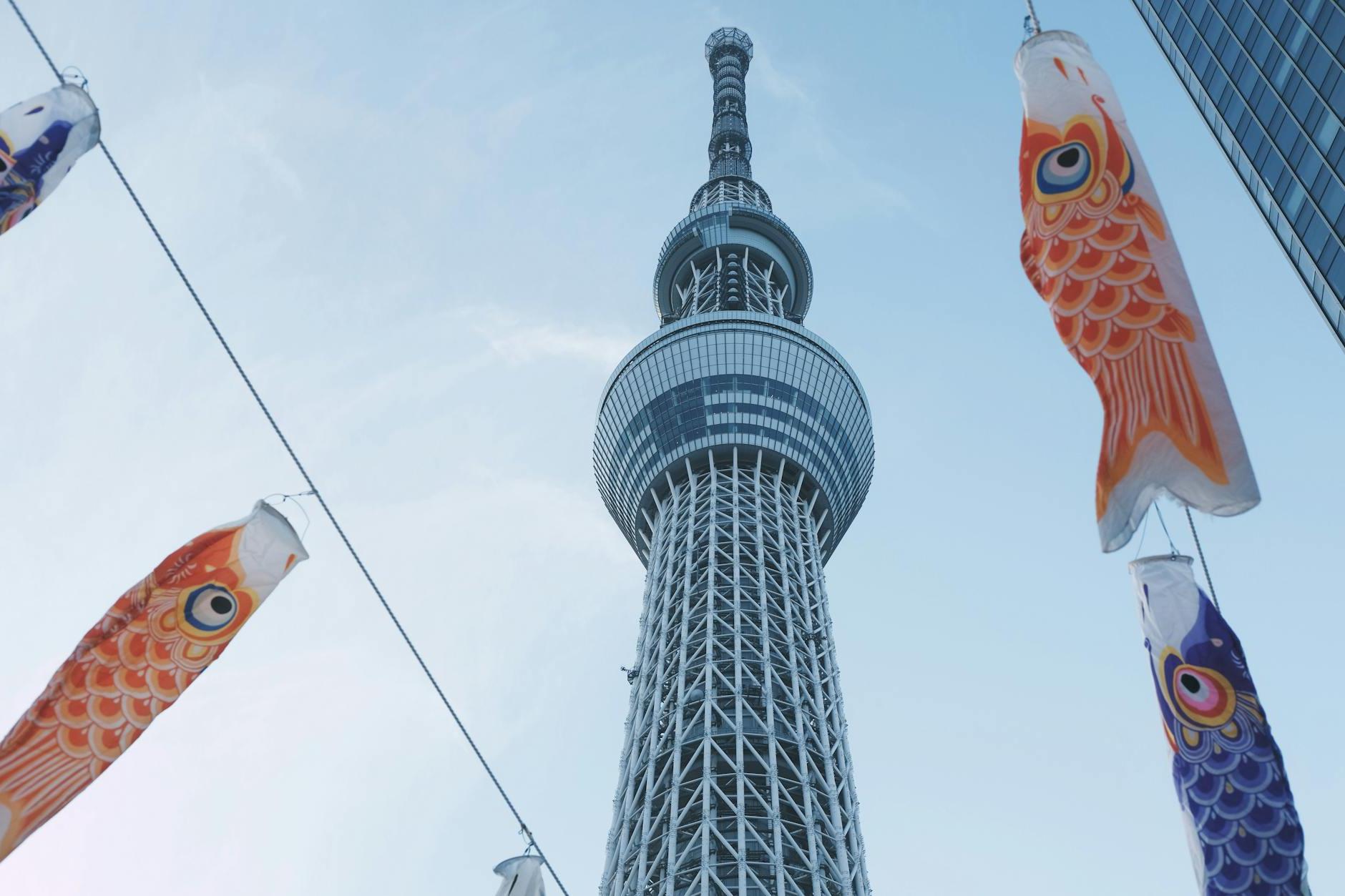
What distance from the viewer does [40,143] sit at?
19.9 metres

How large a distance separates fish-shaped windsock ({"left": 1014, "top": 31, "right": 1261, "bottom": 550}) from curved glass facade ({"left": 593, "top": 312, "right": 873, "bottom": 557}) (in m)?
67.0

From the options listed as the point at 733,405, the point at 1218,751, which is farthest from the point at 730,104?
the point at 1218,751

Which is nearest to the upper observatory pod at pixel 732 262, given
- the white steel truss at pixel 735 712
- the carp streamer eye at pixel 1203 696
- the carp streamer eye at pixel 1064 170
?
the white steel truss at pixel 735 712

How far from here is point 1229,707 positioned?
56.1 ft

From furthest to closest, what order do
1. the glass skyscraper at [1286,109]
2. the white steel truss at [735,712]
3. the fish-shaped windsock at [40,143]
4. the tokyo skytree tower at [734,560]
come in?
the tokyo skytree tower at [734,560] → the white steel truss at [735,712] → the glass skyscraper at [1286,109] → the fish-shaped windsock at [40,143]

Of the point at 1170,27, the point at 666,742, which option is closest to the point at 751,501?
the point at 666,742

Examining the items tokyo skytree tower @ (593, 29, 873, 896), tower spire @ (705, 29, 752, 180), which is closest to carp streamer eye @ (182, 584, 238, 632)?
tokyo skytree tower @ (593, 29, 873, 896)

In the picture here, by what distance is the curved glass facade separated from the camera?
284 ft

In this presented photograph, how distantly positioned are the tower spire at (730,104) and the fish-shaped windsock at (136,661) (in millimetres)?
99290

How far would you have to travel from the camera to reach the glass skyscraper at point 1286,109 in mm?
56094

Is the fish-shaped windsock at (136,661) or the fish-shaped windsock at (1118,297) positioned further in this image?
the fish-shaped windsock at (136,661)

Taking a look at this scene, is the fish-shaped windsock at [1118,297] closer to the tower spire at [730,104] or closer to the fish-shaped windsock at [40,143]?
the fish-shaped windsock at [40,143]

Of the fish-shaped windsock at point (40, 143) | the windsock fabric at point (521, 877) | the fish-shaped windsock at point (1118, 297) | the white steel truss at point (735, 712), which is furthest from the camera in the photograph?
the white steel truss at point (735, 712)

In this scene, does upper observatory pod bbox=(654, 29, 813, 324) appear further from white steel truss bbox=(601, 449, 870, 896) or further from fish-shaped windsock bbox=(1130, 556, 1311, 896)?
fish-shaped windsock bbox=(1130, 556, 1311, 896)
